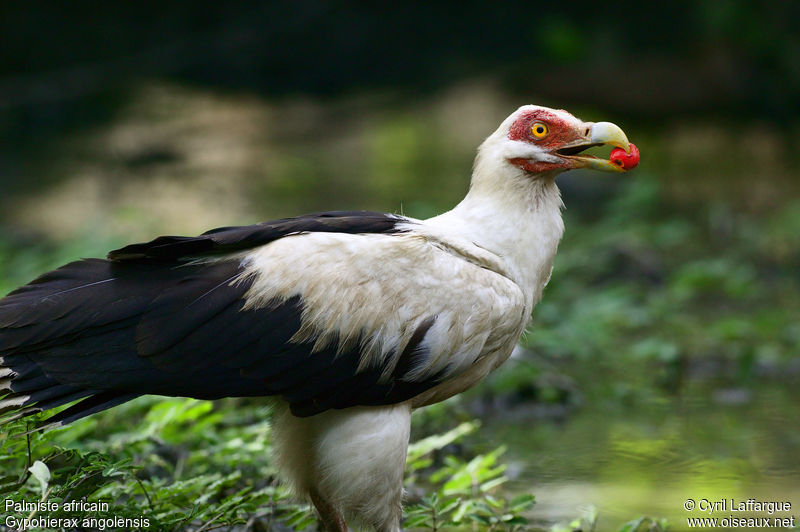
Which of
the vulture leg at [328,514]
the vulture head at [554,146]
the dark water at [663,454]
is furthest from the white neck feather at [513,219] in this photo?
the dark water at [663,454]

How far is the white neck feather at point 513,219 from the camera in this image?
366 centimetres

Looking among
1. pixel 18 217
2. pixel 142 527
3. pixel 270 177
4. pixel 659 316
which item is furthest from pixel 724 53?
pixel 142 527

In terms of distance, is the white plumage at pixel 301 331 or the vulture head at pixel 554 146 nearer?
the white plumage at pixel 301 331

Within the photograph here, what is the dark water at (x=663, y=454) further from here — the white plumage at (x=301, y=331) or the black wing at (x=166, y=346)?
the black wing at (x=166, y=346)

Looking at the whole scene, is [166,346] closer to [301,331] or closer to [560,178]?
[301,331]

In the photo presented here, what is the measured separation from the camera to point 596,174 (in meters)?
10.8

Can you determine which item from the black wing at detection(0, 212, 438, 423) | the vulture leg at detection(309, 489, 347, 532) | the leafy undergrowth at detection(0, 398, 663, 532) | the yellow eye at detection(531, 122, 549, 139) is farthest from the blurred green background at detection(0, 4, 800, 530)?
the yellow eye at detection(531, 122, 549, 139)

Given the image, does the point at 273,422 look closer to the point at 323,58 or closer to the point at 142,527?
the point at 142,527

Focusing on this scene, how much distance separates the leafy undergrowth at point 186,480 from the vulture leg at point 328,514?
0.11 m

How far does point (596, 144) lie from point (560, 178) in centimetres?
669

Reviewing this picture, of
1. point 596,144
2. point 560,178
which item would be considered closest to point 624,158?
point 596,144

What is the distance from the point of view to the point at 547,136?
372 centimetres

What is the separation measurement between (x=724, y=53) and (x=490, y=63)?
3.09 m

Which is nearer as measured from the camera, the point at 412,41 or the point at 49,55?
the point at 49,55
